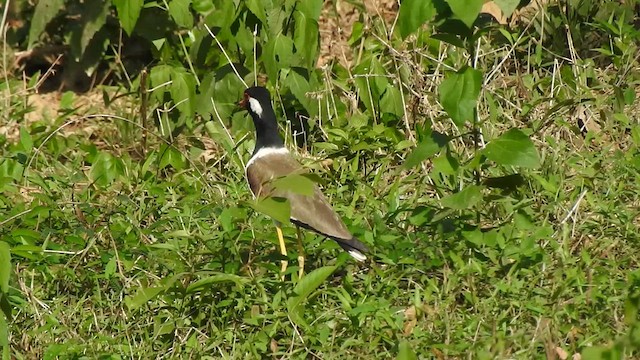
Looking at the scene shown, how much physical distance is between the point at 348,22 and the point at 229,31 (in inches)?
84.0

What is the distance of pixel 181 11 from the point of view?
7.02 meters

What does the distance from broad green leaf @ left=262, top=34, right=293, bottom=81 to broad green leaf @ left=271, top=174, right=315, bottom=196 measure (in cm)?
220

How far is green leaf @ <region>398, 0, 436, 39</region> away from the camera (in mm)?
4898

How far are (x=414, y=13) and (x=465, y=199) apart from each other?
0.84 m

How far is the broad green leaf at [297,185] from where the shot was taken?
457 cm

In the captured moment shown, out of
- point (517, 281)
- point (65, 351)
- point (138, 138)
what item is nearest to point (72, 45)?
point (138, 138)

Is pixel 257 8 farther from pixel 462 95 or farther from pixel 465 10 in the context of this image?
pixel 465 10

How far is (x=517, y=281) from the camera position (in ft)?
17.6

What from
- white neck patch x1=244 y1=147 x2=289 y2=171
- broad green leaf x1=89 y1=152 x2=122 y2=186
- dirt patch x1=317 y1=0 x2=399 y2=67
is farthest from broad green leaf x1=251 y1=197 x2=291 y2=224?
dirt patch x1=317 y1=0 x2=399 y2=67

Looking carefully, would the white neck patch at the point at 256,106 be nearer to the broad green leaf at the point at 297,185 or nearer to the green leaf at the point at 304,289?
the green leaf at the point at 304,289

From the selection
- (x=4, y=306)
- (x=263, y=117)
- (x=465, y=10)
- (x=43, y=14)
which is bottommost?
(x=43, y=14)

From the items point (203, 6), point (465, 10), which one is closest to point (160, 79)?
point (203, 6)

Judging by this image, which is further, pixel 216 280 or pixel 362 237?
pixel 362 237

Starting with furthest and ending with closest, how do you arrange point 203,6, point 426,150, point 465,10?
point 203,6 < point 426,150 < point 465,10
